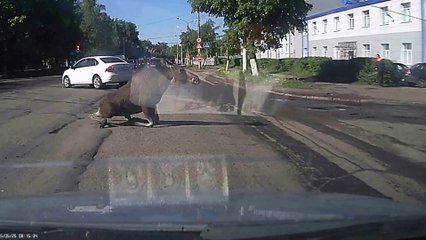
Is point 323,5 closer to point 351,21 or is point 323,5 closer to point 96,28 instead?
point 351,21

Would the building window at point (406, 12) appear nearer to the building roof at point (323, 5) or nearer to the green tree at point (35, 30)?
the building roof at point (323, 5)

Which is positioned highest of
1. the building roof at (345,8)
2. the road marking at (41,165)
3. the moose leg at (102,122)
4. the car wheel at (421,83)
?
the building roof at (345,8)

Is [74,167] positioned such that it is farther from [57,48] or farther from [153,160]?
[57,48]

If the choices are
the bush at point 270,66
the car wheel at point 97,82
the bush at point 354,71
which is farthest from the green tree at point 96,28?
the car wheel at point 97,82

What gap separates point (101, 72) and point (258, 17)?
968 centimetres

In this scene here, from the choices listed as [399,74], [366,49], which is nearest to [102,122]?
[399,74]

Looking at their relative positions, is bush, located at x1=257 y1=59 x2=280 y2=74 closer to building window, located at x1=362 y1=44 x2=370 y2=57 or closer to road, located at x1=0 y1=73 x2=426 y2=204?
building window, located at x1=362 y1=44 x2=370 y2=57

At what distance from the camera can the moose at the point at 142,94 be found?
12578mm

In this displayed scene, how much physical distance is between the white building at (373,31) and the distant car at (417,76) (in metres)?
7.22

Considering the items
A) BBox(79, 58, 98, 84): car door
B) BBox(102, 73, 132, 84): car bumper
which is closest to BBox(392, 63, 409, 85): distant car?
BBox(102, 73, 132, 84): car bumper

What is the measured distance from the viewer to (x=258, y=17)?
108ft

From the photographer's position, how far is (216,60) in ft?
310

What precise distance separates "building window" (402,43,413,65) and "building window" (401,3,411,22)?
170 cm

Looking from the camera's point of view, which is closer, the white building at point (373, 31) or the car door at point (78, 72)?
the car door at point (78, 72)
